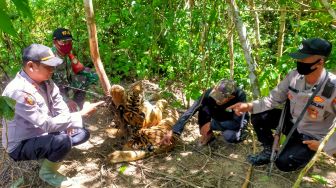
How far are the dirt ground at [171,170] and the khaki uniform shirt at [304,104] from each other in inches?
Answer: 19.1

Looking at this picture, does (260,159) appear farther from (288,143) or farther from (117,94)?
(117,94)

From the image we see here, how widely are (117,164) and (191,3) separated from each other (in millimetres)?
2451

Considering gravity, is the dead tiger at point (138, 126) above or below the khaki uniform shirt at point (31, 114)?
below

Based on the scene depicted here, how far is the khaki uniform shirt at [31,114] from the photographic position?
123 inches

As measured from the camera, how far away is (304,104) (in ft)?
11.1

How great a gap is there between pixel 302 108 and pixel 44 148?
252 centimetres

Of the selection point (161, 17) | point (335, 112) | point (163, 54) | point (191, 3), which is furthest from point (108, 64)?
point (335, 112)

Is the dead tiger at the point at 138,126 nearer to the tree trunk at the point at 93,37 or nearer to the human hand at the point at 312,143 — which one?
the tree trunk at the point at 93,37

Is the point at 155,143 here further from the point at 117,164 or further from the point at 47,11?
the point at 47,11

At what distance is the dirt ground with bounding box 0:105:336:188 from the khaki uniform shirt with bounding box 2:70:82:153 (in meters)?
0.52

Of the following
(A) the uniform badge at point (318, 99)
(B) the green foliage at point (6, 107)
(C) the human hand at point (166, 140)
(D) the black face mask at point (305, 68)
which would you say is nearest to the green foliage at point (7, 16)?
(B) the green foliage at point (6, 107)

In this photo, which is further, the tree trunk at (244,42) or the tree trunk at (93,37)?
the tree trunk at (244,42)

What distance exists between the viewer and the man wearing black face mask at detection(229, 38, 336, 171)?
3148 millimetres

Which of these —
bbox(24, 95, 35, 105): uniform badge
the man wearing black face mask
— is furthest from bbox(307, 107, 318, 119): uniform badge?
bbox(24, 95, 35, 105): uniform badge
